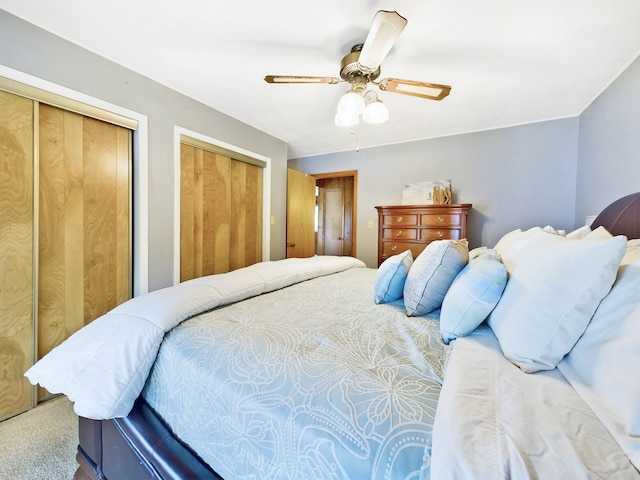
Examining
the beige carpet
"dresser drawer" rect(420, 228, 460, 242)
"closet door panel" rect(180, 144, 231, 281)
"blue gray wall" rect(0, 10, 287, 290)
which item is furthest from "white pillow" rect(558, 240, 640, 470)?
"closet door panel" rect(180, 144, 231, 281)

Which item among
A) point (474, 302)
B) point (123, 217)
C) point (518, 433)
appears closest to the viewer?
point (518, 433)

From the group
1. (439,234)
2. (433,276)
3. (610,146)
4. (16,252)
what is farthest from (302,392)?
(610,146)

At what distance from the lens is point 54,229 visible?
173 cm

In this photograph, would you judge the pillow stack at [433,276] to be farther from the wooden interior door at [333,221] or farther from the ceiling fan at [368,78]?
the wooden interior door at [333,221]

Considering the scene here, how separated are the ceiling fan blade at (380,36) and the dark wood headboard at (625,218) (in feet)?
4.53

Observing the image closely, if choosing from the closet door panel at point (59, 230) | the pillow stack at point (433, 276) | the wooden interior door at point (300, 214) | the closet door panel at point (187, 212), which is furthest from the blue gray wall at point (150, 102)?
the pillow stack at point (433, 276)

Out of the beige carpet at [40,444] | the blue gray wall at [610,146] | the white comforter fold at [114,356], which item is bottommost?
the beige carpet at [40,444]

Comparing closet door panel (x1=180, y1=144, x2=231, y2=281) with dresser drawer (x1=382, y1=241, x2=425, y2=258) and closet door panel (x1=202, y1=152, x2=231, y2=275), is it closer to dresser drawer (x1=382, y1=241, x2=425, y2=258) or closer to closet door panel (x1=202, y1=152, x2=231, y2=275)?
closet door panel (x1=202, y1=152, x2=231, y2=275)

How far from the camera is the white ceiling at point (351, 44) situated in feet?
4.66

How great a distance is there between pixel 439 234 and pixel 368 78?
6.17 feet

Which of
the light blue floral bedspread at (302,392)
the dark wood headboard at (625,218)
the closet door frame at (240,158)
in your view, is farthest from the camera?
the closet door frame at (240,158)

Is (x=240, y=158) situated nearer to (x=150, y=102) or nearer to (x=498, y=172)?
(x=150, y=102)

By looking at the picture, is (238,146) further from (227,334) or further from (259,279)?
(227,334)

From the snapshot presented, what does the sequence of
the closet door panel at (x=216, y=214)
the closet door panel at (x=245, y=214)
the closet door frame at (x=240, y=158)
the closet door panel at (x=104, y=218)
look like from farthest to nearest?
the closet door panel at (x=245, y=214) → the closet door panel at (x=216, y=214) → the closet door frame at (x=240, y=158) → the closet door panel at (x=104, y=218)
